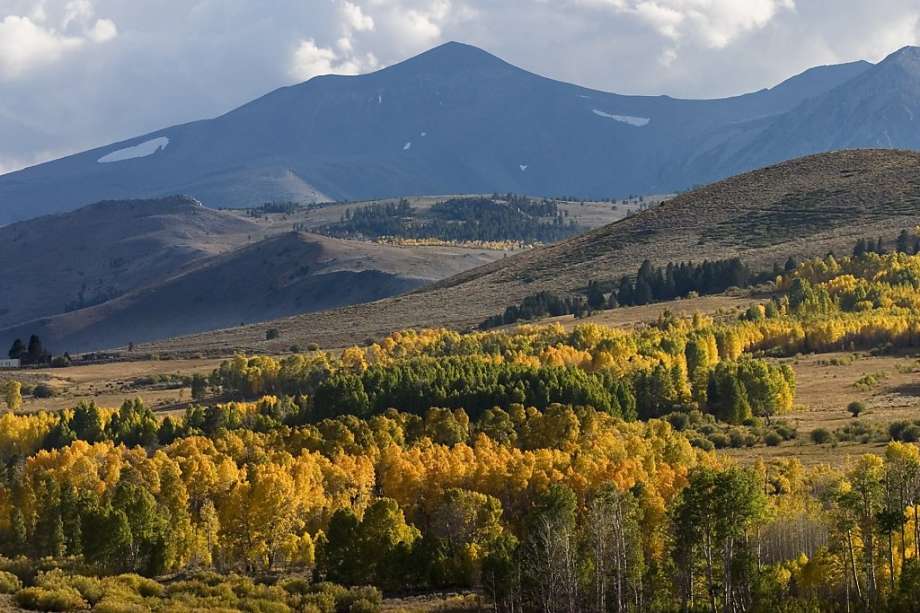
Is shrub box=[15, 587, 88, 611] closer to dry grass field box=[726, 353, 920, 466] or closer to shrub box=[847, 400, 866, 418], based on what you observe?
dry grass field box=[726, 353, 920, 466]

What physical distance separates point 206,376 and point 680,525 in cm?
11900

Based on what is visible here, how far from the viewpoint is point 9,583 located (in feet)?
221

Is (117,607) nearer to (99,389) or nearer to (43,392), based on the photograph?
(43,392)

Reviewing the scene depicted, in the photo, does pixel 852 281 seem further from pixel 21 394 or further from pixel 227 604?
pixel 227 604

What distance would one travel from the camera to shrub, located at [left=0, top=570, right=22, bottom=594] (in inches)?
2627

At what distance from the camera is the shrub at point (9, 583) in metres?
66.7

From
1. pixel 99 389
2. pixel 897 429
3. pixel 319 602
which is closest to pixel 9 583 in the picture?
pixel 319 602

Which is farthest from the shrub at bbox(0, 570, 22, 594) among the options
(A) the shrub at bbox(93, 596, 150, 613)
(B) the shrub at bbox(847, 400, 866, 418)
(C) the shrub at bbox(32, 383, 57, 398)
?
(C) the shrub at bbox(32, 383, 57, 398)

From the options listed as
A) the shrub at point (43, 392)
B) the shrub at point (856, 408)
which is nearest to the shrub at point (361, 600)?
the shrub at point (856, 408)

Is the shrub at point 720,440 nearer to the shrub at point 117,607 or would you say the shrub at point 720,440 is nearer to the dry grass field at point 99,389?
the shrub at point 117,607

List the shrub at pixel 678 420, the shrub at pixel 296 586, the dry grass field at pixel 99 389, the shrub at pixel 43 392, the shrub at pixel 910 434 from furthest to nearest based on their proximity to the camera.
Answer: the shrub at pixel 43 392 → the dry grass field at pixel 99 389 → the shrub at pixel 678 420 → the shrub at pixel 910 434 → the shrub at pixel 296 586

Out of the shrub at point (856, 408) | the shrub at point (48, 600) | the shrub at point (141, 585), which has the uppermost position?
the shrub at point (856, 408)

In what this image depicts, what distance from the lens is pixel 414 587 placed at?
243 feet

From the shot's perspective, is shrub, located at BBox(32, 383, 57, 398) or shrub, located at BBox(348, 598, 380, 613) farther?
shrub, located at BBox(32, 383, 57, 398)
